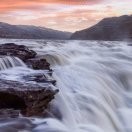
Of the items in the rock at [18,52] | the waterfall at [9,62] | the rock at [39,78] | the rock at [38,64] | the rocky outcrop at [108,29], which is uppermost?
the rock at [18,52]

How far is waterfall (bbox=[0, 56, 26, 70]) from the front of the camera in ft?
44.5

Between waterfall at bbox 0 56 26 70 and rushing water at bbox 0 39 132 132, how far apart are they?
1.80 ft

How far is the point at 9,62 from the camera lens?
45.7ft

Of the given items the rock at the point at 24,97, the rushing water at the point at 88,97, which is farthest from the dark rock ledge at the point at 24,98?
the rushing water at the point at 88,97

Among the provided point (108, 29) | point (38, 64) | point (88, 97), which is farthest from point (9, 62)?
point (108, 29)

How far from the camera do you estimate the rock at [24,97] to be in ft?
32.7

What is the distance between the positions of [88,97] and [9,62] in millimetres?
2797

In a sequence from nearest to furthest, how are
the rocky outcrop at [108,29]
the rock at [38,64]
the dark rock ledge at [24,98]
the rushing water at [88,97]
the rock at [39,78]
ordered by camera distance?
1. the dark rock ledge at [24,98]
2. the rushing water at [88,97]
3. the rock at [39,78]
4. the rock at [38,64]
5. the rocky outcrop at [108,29]

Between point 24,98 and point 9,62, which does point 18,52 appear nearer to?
point 9,62

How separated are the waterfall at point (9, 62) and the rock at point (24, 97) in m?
3.02

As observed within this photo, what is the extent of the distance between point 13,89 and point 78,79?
589 cm

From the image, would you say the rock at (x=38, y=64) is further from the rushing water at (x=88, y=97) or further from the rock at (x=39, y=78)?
the rock at (x=39, y=78)

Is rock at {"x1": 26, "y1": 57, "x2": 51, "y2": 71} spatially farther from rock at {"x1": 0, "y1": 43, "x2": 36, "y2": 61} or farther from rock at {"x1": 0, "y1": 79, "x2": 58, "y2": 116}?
rock at {"x1": 0, "y1": 79, "x2": 58, "y2": 116}

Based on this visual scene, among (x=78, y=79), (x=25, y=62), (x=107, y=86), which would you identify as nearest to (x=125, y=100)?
(x=107, y=86)
